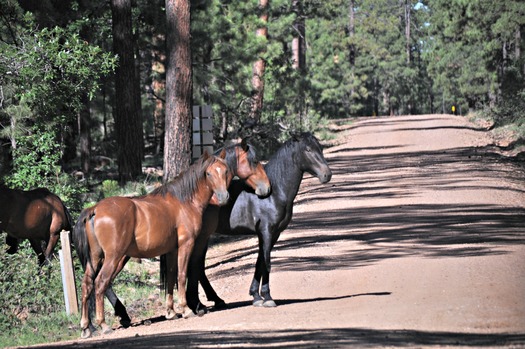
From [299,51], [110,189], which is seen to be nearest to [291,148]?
[110,189]

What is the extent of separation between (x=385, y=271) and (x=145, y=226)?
4867 millimetres

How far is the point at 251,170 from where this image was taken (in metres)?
12.2

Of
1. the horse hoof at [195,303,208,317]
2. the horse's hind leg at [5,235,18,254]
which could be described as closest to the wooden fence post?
the horse hoof at [195,303,208,317]

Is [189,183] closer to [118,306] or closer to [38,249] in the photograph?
[118,306]

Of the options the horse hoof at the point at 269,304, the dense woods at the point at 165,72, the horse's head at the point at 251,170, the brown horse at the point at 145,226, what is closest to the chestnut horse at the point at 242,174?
the horse's head at the point at 251,170

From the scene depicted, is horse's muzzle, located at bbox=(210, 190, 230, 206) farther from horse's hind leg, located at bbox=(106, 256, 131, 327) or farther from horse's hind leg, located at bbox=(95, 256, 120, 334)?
horse's hind leg, located at bbox=(95, 256, 120, 334)

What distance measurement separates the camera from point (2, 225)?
14.9 metres

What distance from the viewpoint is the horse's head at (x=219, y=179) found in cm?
1177

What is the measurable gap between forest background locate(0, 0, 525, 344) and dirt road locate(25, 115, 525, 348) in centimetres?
255

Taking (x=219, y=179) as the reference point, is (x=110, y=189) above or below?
below

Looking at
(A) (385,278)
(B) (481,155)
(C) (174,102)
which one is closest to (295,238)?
(C) (174,102)

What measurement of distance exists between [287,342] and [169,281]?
3.22 m

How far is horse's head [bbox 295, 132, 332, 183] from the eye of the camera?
40.7 ft

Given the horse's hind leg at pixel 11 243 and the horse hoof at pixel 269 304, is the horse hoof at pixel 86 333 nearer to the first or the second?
the horse hoof at pixel 269 304
